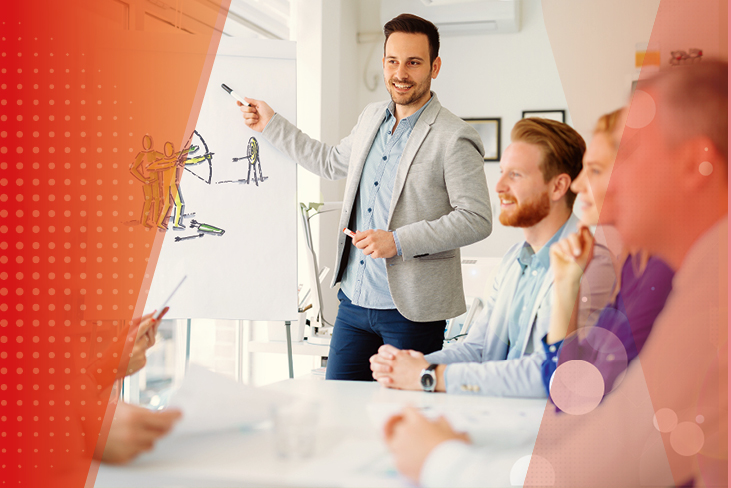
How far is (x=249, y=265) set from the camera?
4.73 feet

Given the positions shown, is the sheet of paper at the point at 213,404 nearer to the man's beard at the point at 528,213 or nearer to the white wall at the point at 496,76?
the man's beard at the point at 528,213

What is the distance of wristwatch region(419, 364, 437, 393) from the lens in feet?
2.96

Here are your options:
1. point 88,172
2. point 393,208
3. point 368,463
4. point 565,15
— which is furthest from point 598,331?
point 88,172

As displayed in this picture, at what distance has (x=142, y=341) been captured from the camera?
782 millimetres

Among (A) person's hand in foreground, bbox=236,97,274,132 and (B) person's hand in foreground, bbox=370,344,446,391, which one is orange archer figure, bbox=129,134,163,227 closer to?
(A) person's hand in foreground, bbox=236,97,274,132

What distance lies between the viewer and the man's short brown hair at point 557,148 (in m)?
0.79

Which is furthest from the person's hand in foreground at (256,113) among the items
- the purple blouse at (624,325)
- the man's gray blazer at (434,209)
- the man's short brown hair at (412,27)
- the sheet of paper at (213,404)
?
the purple blouse at (624,325)

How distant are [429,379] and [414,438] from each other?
0.29m

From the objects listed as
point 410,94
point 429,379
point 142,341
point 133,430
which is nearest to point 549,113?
point 410,94

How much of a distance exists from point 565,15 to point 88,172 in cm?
88

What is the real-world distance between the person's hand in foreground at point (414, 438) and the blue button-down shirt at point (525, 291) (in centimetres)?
28

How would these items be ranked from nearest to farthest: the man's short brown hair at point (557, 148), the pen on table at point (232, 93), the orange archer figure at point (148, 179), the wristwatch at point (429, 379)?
the man's short brown hair at point (557, 148) < the wristwatch at point (429, 379) < the orange archer figure at point (148, 179) < the pen on table at point (232, 93)

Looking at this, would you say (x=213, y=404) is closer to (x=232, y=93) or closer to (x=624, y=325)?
(x=624, y=325)
